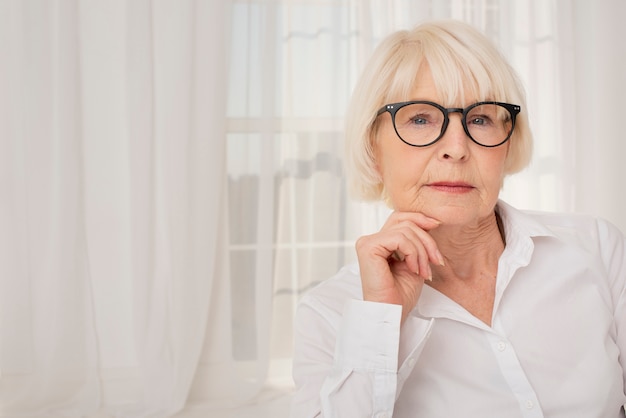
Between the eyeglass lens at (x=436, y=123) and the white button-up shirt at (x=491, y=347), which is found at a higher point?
the eyeglass lens at (x=436, y=123)

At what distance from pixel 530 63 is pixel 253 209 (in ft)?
5.00

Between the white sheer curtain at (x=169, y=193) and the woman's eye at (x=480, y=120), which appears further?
the white sheer curtain at (x=169, y=193)

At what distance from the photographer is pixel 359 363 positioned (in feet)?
3.71

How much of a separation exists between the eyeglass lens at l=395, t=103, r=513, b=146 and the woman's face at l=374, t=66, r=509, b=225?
18mm

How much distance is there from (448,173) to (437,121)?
0.38 feet

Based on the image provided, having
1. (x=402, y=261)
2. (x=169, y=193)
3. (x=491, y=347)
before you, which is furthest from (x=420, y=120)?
(x=169, y=193)

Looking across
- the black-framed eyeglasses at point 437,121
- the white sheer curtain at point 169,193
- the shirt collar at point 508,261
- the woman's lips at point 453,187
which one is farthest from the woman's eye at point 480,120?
the white sheer curtain at point 169,193

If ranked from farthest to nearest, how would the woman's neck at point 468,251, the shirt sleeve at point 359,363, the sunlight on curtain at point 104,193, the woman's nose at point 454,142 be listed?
the sunlight on curtain at point 104,193 → the woman's neck at point 468,251 → the woman's nose at point 454,142 → the shirt sleeve at point 359,363

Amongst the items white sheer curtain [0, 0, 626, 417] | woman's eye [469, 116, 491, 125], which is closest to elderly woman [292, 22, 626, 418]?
woman's eye [469, 116, 491, 125]

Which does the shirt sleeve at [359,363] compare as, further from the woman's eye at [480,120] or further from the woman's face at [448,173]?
the woman's eye at [480,120]

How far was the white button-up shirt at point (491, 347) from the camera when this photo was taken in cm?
113

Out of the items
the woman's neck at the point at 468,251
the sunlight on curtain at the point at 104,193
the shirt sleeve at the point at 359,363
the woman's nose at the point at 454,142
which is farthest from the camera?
the sunlight on curtain at the point at 104,193

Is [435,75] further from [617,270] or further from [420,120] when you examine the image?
[617,270]

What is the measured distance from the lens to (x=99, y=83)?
2.70m
